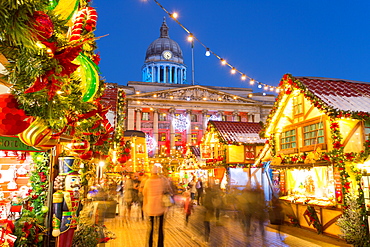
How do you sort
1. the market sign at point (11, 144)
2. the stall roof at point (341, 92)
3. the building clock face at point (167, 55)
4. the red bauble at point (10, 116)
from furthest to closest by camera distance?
the building clock face at point (167, 55)
the stall roof at point (341, 92)
the market sign at point (11, 144)
the red bauble at point (10, 116)

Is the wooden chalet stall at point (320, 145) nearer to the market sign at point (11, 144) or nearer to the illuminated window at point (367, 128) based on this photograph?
the illuminated window at point (367, 128)

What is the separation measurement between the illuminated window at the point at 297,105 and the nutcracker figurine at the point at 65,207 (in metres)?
9.05

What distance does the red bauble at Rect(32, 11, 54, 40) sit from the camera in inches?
93.9

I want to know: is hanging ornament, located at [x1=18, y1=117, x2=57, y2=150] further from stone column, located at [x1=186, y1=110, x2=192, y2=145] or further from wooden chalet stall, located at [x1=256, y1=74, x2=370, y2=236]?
stone column, located at [x1=186, y1=110, x2=192, y2=145]

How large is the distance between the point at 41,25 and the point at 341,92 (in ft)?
35.6

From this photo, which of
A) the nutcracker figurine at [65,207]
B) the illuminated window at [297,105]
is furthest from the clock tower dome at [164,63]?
the nutcracker figurine at [65,207]

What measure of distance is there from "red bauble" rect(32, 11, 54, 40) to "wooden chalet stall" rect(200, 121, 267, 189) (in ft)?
58.2

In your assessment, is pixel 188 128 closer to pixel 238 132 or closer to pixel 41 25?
pixel 238 132

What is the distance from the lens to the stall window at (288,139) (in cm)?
1222

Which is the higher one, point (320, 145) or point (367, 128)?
point (367, 128)

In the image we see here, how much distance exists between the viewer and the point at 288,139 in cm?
1262

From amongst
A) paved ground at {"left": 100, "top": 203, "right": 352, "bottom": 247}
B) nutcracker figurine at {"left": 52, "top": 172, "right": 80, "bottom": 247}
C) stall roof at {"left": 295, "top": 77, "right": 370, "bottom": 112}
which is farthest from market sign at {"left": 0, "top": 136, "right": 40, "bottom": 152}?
stall roof at {"left": 295, "top": 77, "right": 370, "bottom": 112}

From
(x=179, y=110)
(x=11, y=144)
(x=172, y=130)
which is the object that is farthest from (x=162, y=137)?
(x=11, y=144)

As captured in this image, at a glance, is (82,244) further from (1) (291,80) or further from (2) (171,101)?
(2) (171,101)
